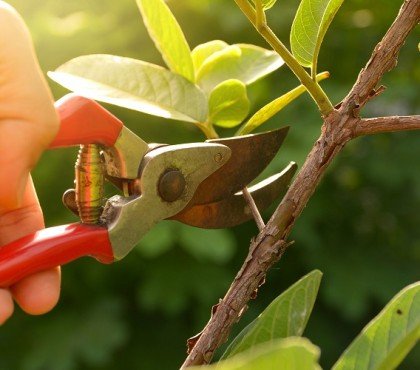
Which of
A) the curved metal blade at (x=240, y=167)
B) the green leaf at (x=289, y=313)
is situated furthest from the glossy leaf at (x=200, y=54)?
the green leaf at (x=289, y=313)

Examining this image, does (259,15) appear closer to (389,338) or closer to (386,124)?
(386,124)

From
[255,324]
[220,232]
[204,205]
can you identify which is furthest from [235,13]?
[255,324]

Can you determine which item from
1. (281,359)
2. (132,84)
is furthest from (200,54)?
(281,359)

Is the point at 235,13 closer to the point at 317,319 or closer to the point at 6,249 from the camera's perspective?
the point at 317,319

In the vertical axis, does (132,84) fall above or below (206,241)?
above

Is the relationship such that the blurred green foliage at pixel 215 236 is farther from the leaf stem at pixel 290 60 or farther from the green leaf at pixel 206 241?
the leaf stem at pixel 290 60

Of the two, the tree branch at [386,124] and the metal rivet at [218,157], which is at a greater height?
the tree branch at [386,124]
